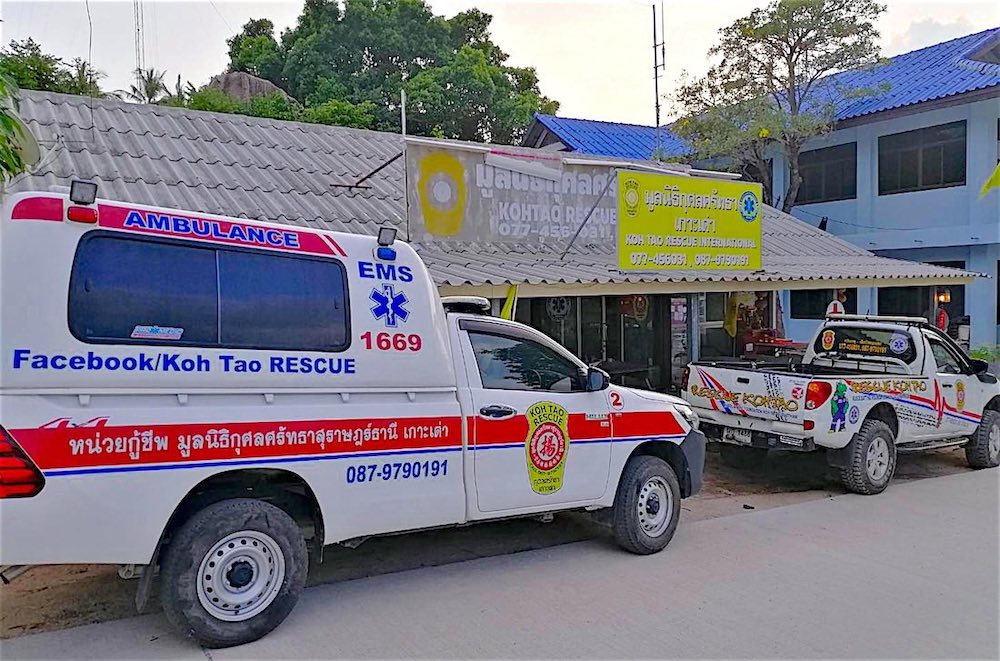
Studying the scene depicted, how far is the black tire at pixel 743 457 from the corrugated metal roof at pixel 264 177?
7.25ft

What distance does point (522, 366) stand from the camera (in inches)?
228

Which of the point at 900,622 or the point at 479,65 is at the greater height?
the point at 479,65

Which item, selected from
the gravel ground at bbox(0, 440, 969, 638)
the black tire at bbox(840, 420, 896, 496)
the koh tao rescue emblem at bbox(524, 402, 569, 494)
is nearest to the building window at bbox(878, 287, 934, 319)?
the gravel ground at bbox(0, 440, 969, 638)

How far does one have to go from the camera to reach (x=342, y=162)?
11453 millimetres

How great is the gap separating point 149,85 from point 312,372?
28452mm

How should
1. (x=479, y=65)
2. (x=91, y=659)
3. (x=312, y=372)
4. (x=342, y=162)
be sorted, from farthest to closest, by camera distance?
1. (x=479, y=65)
2. (x=342, y=162)
3. (x=312, y=372)
4. (x=91, y=659)

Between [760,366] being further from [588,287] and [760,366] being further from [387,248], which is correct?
[387,248]

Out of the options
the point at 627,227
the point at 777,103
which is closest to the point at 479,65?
the point at 777,103

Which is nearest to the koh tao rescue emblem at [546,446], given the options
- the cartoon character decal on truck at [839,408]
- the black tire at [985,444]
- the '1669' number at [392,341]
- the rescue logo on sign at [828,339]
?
the '1669' number at [392,341]

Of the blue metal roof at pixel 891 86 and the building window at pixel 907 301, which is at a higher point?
the blue metal roof at pixel 891 86

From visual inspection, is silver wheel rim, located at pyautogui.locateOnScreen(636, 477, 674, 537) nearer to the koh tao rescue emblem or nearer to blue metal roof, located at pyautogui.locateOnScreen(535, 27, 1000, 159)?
the koh tao rescue emblem

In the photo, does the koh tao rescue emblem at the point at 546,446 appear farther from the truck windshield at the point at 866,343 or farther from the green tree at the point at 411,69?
the green tree at the point at 411,69

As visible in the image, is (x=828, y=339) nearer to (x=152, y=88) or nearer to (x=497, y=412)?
(x=497, y=412)

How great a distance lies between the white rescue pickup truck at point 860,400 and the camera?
7.94m
